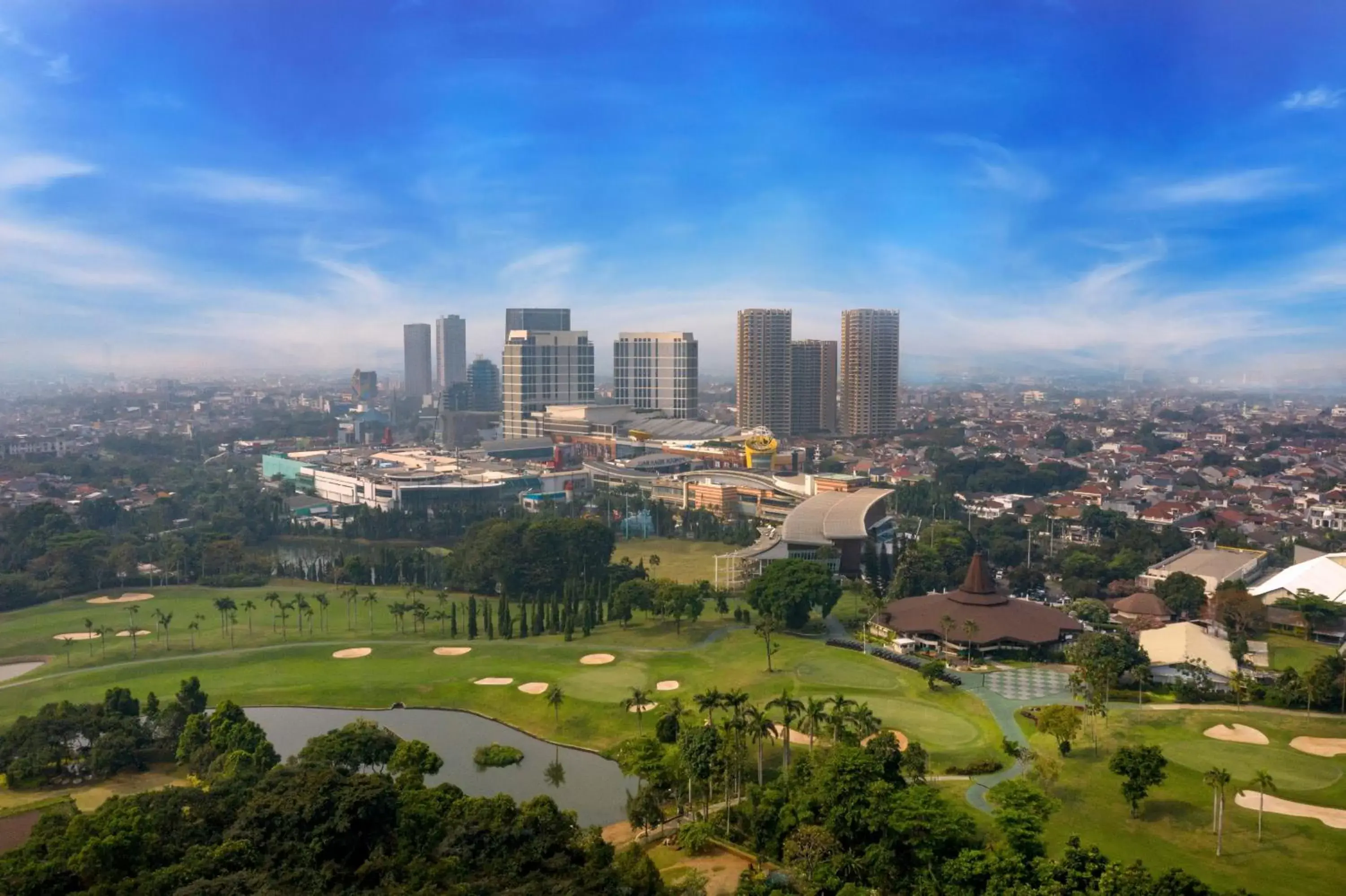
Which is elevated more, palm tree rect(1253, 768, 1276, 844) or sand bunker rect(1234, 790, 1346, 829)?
palm tree rect(1253, 768, 1276, 844)

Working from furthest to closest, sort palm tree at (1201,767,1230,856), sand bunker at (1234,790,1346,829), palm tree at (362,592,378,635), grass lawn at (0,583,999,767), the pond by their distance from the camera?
palm tree at (362,592,378,635), grass lawn at (0,583,999,767), the pond, sand bunker at (1234,790,1346,829), palm tree at (1201,767,1230,856)

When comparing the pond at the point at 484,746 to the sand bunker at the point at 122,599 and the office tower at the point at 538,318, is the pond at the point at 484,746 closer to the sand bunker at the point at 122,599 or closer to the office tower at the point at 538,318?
the sand bunker at the point at 122,599

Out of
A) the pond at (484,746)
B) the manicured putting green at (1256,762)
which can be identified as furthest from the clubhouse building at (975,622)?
the pond at (484,746)

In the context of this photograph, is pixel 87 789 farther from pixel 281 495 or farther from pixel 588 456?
pixel 588 456

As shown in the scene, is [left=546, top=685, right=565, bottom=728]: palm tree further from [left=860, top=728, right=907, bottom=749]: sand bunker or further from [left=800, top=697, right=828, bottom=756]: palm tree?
[left=860, top=728, right=907, bottom=749]: sand bunker

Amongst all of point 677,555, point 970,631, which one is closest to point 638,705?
point 970,631

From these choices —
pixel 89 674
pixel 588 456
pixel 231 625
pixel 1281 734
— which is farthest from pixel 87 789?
pixel 588 456

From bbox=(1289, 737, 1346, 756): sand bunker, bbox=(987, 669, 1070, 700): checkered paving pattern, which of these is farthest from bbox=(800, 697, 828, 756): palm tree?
bbox=(1289, 737, 1346, 756): sand bunker
